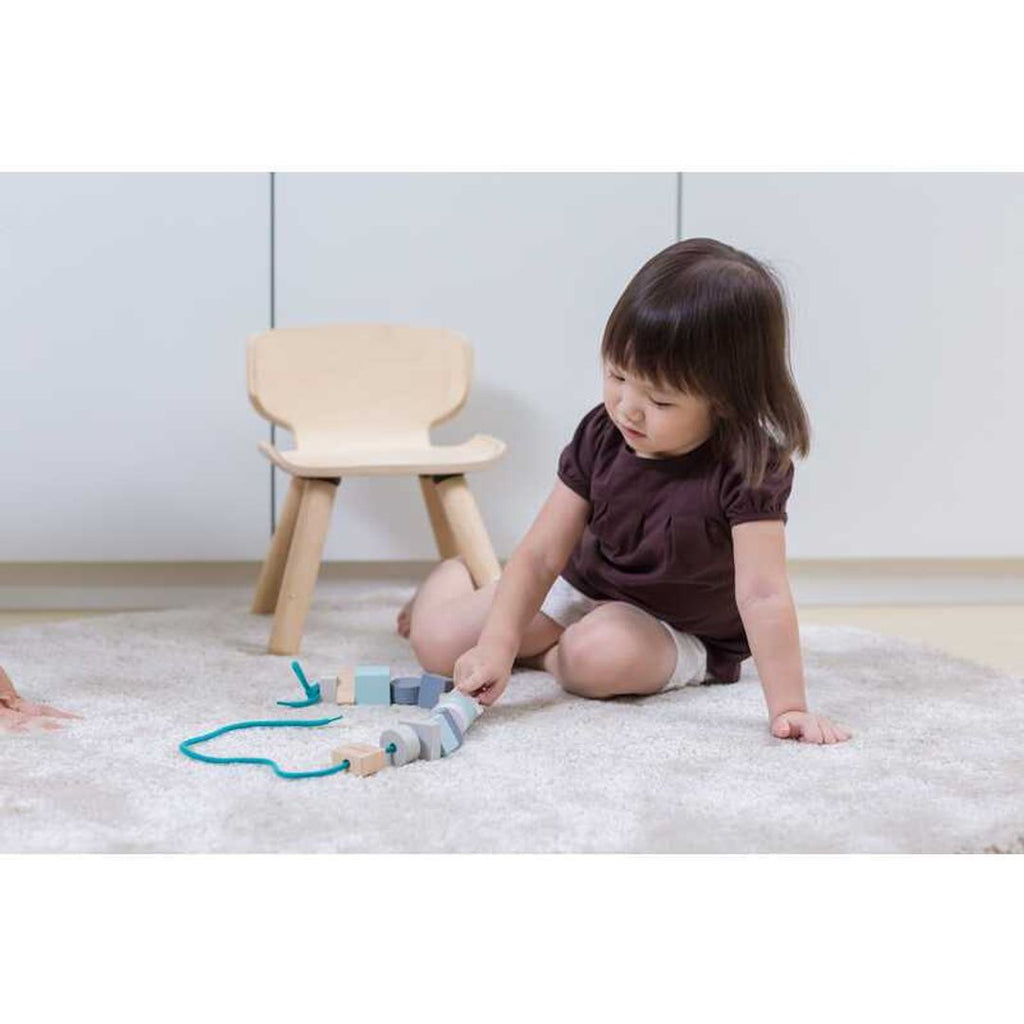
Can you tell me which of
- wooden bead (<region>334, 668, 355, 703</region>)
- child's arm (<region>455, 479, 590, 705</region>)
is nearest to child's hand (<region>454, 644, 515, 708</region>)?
child's arm (<region>455, 479, 590, 705</region>)

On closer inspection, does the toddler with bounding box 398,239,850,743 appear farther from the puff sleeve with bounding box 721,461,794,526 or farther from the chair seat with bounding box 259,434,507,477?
the chair seat with bounding box 259,434,507,477

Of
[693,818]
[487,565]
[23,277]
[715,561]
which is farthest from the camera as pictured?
[23,277]

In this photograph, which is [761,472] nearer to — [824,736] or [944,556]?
[824,736]

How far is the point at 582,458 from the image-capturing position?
1.30m

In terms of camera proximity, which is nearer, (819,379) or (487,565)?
(487,565)

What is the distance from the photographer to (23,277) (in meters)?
1.82

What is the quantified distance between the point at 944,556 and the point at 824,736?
963 mm

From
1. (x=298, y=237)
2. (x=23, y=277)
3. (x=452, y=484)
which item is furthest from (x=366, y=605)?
(x=23, y=277)

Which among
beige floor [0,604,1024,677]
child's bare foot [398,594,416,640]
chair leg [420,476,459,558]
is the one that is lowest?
beige floor [0,604,1024,677]

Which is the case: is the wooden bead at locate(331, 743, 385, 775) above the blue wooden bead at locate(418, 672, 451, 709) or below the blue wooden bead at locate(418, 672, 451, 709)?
above

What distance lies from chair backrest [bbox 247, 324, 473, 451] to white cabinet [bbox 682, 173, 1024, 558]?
41cm

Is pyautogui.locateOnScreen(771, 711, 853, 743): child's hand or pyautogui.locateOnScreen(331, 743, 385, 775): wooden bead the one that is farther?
pyautogui.locateOnScreen(771, 711, 853, 743): child's hand

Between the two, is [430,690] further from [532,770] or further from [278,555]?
[278,555]

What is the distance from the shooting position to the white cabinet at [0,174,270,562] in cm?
183
